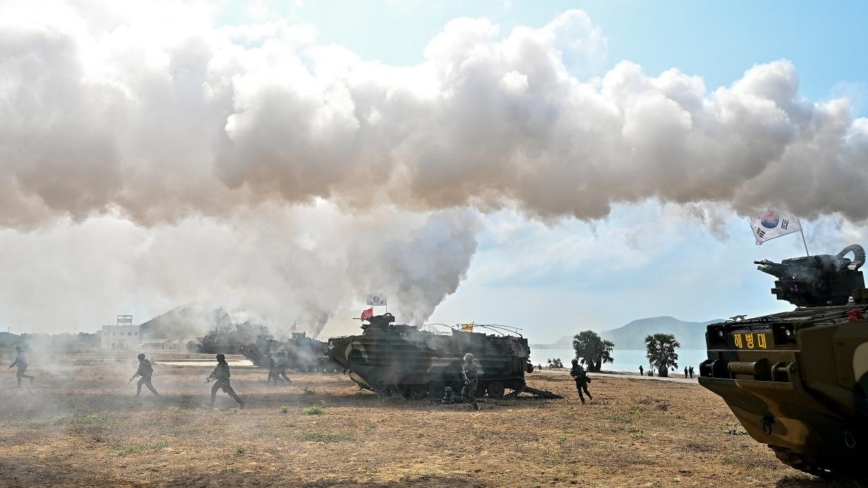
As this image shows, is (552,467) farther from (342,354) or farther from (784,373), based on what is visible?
(342,354)

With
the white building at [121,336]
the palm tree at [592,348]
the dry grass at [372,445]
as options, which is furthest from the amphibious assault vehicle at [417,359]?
the white building at [121,336]

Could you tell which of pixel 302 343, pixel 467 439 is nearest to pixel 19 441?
pixel 467 439

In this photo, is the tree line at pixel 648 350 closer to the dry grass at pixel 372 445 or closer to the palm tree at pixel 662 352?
the palm tree at pixel 662 352

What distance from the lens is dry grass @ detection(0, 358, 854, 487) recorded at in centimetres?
925

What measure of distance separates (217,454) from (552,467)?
5.78m

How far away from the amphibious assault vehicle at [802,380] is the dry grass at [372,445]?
0.87 m

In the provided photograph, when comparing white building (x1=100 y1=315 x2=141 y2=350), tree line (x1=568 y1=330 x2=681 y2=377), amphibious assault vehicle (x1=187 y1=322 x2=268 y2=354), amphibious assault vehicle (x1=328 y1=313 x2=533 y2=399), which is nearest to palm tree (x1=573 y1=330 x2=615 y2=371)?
tree line (x1=568 y1=330 x2=681 y2=377)

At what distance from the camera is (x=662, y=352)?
52844 mm

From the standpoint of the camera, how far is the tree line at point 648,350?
53.1 meters

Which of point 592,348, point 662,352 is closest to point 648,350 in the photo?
point 662,352

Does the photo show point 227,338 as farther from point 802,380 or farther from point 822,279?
point 802,380

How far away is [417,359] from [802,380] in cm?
1638

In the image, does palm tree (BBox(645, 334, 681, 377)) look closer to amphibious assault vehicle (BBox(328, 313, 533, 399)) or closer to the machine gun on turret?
amphibious assault vehicle (BBox(328, 313, 533, 399))

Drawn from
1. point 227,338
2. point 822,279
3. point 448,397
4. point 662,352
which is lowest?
point 448,397
